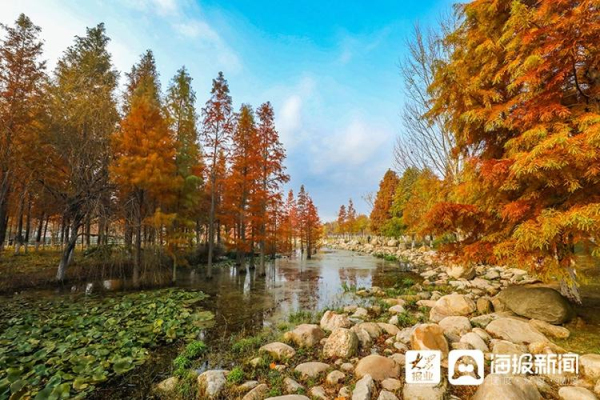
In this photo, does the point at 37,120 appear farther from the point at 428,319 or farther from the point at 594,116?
the point at 594,116

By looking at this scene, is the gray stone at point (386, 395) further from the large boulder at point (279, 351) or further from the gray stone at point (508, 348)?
the gray stone at point (508, 348)

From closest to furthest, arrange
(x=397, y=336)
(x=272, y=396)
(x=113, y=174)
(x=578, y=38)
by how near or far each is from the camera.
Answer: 1. (x=272, y=396)
2. (x=578, y=38)
3. (x=397, y=336)
4. (x=113, y=174)

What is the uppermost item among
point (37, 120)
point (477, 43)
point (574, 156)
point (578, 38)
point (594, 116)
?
point (37, 120)

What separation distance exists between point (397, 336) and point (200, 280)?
1230cm

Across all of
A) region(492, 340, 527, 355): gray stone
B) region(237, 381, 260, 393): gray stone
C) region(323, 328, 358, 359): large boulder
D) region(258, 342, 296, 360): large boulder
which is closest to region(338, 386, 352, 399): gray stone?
region(323, 328, 358, 359): large boulder

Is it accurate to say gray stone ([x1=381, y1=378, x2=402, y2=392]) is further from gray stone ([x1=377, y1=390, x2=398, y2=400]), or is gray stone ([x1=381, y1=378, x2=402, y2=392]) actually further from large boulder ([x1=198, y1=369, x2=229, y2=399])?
large boulder ([x1=198, y1=369, x2=229, y2=399])

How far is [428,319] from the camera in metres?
6.17

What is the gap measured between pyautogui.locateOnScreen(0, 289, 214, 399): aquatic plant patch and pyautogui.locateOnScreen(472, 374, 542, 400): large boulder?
5.64 metres

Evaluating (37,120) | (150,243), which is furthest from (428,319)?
(37,120)

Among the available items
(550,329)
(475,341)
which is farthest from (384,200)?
(475,341)

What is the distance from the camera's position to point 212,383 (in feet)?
12.3

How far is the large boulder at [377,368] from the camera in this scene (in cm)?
364

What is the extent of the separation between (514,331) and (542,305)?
3.09 ft

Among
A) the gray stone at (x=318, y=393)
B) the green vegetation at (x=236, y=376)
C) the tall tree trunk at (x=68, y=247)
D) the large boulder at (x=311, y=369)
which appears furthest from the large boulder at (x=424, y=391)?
the tall tree trunk at (x=68, y=247)
